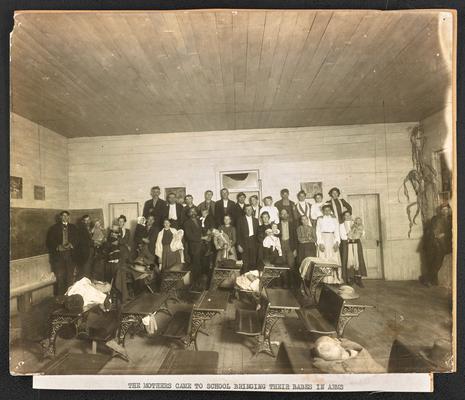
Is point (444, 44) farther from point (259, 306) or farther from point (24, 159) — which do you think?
point (24, 159)

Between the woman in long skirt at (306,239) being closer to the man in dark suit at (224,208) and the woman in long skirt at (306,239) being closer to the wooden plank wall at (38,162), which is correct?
the man in dark suit at (224,208)

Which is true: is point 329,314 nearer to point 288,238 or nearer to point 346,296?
point 346,296

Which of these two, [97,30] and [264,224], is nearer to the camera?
[97,30]

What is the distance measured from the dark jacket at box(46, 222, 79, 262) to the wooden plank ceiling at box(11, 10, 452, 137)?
0.53 m

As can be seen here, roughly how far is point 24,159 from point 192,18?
1183 millimetres

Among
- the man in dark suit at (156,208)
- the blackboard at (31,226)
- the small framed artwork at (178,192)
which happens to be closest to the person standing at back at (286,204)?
the small framed artwork at (178,192)

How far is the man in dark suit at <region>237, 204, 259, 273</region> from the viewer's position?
1849 mm

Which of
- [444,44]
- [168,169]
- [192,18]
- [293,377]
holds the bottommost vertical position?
[293,377]

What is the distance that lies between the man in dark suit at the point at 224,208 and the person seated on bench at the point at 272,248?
21 cm

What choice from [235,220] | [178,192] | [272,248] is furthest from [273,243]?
[178,192]

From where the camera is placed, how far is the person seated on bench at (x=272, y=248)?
72.7 inches

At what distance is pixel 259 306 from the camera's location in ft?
5.99

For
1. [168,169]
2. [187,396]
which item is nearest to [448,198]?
[168,169]

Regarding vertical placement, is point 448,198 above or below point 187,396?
above
